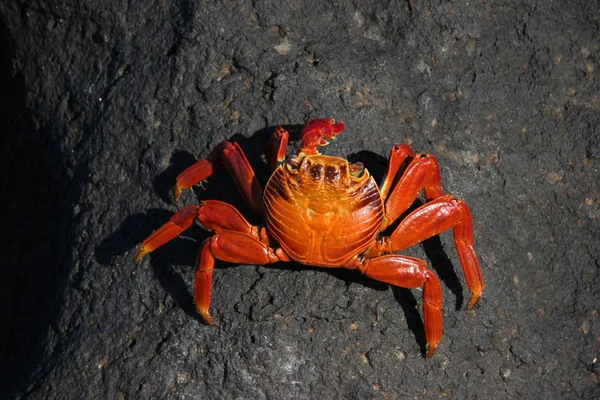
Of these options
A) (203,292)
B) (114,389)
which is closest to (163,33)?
(203,292)

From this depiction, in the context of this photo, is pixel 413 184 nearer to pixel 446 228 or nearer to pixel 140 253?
pixel 446 228

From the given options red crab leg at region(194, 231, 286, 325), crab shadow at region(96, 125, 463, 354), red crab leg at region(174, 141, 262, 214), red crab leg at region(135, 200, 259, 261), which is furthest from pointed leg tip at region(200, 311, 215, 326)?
red crab leg at region(174, 141, 262, 214)

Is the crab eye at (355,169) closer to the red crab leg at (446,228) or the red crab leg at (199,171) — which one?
the red crab leg at (446,228)

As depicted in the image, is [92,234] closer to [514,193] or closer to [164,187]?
[164,187]

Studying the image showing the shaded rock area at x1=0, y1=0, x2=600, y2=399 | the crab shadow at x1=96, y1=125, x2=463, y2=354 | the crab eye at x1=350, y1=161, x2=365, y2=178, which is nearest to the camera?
the crab eye at x1=350, y1=161, x2=365, y2=178

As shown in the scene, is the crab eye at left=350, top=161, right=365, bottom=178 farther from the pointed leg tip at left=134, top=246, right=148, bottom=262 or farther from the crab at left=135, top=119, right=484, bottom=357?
the pointed leg tip at left=134, top=246, right=148, bottom=262

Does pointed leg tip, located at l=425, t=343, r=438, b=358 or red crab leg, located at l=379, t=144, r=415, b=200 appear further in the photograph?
red crab leg, located at l=379, t=144, r=415, b=200
